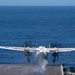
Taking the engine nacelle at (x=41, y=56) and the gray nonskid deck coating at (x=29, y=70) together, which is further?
the engine nacelle at (x=41, y=56)

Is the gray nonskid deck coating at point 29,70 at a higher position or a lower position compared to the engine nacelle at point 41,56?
lower

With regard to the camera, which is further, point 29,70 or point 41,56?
point 29,70

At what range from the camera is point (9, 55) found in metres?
193

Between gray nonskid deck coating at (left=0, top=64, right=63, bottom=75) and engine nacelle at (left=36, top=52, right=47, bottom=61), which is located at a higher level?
engine nacelle at (left=36, top=52, right=47, bottom=61)

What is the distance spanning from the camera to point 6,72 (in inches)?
4938

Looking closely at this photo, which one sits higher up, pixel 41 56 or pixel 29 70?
pixel 41 56

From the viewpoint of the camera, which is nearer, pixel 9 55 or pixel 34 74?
pixel 34 74

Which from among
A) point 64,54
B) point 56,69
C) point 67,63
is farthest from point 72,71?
point 64,54

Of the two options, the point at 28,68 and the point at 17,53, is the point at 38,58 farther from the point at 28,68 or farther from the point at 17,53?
the point at 17,53

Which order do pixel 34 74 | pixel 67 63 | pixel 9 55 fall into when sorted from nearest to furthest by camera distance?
pixel 34 74, pixel 67 63, pixel 9 55

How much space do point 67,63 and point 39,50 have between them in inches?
1978

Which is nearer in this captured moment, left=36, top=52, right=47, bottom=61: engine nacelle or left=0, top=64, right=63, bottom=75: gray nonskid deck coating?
left=0, top=64, right=63, bottom=75: gray nonskid deck coating

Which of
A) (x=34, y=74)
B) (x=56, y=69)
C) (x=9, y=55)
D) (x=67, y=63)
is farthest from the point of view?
(x=9, y=55)

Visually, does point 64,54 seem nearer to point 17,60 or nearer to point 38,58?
point 17,60
